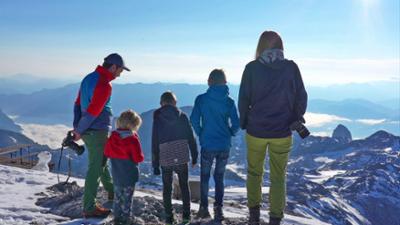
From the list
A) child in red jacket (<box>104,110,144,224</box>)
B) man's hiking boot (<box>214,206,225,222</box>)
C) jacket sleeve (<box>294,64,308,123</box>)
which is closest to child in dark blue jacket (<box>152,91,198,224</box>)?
child in red jacket (<box>104,110,144,224</box>)

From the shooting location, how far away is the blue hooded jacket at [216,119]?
9.84 metres

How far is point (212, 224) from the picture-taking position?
9922mm

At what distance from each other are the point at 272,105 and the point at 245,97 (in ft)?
1.78

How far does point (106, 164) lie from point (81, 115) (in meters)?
1.22

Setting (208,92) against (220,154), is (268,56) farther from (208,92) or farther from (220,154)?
(220,154)

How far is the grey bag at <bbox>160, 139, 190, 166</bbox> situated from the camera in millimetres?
9391

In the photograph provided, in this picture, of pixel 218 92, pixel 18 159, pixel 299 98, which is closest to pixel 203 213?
pixel 218 92

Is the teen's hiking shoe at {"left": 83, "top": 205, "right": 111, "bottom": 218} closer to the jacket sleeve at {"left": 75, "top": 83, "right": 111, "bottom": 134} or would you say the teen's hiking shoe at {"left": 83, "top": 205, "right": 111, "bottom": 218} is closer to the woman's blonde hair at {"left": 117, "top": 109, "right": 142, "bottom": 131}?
the jacket sleeve at {"left": 75, "top": 83, "right": 111, "bottom": 134}

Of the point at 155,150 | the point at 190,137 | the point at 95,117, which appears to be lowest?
the point at 155,150

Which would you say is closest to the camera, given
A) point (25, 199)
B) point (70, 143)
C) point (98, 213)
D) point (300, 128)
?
point (300, 128)

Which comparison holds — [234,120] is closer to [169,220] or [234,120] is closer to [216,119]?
[216,119]

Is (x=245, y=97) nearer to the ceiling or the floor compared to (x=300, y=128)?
nearer to the ceiling

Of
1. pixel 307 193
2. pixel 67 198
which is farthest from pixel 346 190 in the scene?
pixel 67 198

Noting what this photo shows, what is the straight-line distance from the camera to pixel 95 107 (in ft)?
29.6
